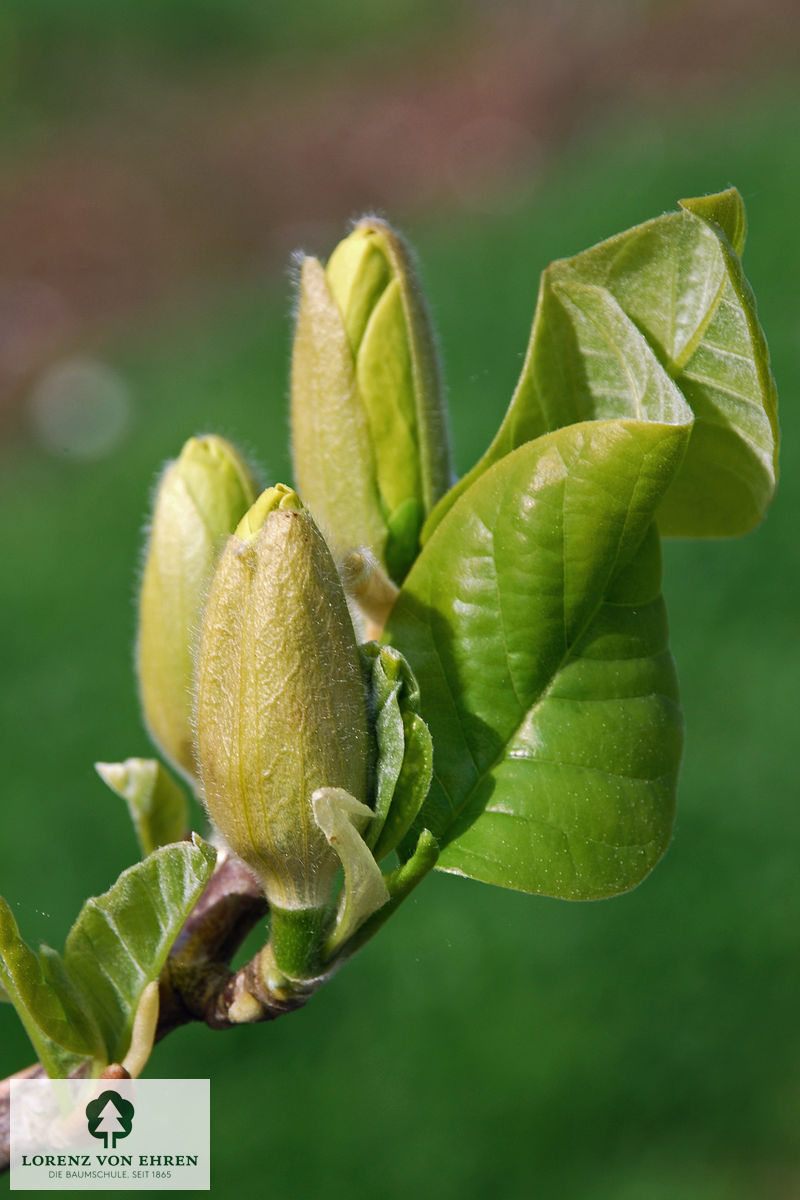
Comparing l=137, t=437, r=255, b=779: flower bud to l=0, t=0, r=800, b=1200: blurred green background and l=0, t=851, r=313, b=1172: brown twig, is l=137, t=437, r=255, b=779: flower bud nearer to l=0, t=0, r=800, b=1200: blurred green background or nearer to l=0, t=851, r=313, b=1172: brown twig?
l=0, t=851, r=313, b=1172: brown twig

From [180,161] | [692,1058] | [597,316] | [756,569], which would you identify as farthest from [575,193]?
[597,316]

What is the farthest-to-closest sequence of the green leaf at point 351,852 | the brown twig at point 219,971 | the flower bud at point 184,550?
the flower bud at point 184,550
the brown twig at point 219,971
the green leaf at point 351,852

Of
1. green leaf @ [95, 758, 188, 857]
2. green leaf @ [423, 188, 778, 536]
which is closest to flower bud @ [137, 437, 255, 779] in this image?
green leaf @ [95, 758, 188, 857]

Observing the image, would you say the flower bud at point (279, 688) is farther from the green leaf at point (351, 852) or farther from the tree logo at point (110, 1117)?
the tree logo at point (110, 1117)

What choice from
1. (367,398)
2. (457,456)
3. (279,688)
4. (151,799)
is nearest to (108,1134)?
(151,799)

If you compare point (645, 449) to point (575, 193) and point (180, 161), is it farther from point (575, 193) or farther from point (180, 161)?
point (180, 161)

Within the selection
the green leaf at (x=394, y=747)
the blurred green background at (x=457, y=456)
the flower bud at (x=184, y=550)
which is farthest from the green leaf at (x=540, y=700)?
the blurred green background at (x=457, y=456)
